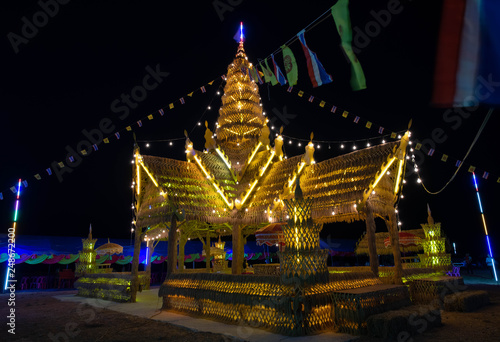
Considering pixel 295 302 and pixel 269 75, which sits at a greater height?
pixel 269 75

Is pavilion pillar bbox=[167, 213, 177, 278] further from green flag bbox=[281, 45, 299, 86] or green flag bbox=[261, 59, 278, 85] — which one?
green flag bbox=[261, 59, 278, 85]

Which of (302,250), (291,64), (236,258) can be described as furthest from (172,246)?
(291,64)

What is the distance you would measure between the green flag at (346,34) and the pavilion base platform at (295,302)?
17.8 ft

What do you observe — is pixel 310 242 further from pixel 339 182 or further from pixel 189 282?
pixel 189 282

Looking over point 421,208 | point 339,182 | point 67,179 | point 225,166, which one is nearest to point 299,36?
point 339,182

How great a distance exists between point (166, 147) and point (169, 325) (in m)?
27.0

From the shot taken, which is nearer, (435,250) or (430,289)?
(430,289)

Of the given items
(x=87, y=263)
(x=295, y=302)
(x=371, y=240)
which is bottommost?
(x=295, y=302)

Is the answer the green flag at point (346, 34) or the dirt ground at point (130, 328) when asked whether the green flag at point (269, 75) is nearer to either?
the green flag at point (346, 34)

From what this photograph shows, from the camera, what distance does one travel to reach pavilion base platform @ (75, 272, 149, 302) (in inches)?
502

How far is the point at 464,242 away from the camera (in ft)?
93.6

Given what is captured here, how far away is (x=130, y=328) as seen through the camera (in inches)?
307

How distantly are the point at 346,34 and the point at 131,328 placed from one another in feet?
32.5

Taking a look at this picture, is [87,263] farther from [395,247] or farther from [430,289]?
[430,289]
